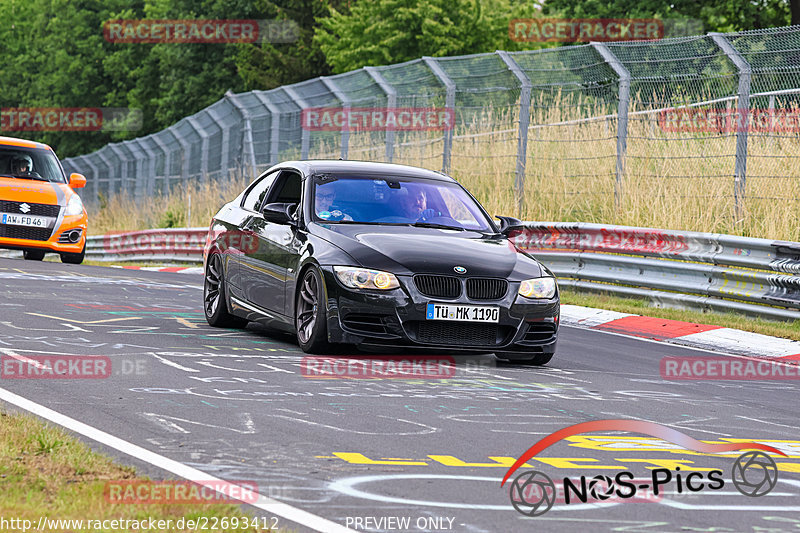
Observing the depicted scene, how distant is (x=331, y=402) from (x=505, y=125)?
14.3 meters

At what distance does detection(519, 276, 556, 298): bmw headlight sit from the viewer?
31.9ft

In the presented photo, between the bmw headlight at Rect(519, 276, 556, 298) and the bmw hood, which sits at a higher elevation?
the bmw hood

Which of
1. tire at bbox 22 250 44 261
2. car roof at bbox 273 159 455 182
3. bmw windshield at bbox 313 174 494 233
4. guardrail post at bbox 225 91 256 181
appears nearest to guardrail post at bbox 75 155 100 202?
guardrail post at bbox 225 91 256 181

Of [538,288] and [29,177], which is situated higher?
[29,177]

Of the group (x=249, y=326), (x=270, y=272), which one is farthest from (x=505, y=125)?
(x=270, y=272)

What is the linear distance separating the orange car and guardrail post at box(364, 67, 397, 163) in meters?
5.13

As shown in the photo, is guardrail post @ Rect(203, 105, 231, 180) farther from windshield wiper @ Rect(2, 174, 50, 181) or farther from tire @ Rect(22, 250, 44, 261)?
windshield wiper @ Rect(2, 174, 50, 181)

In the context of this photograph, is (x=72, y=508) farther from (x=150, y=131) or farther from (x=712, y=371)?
(x=150, y=131)

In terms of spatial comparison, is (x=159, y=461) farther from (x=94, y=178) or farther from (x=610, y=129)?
(x=94, y=178)

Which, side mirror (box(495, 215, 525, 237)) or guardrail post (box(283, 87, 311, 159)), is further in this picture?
guardrail post (box(283, 87, 311, 159))

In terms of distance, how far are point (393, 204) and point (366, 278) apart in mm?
1487

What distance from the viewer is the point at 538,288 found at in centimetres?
984

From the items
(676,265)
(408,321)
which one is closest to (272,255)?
(408,321)

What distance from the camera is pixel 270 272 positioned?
10.7 meters
